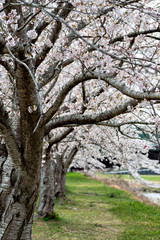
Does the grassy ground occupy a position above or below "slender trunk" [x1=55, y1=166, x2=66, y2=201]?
below

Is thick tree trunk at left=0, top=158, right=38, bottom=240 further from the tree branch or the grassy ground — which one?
the grassy ground

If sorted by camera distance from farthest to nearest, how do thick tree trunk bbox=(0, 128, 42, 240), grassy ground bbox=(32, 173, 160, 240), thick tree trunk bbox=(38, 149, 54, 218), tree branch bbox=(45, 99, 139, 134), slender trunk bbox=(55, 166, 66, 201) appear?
slender trunk bbox=(55, 166, 66, 201)
thick tree trunk bbox=(38, 149, 54, 218)
grassy ground bbox=(32, 173, 160, 240)
thick tree trunk bbox=(0, 128, 42, 240)
tree branch bbox=(45, 99, 139, 134)

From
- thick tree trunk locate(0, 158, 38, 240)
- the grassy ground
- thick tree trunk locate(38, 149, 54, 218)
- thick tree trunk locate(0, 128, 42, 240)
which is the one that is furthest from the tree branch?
thick tree trunk locate(38, 149, 54, 218)

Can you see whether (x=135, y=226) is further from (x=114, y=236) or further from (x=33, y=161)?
(x=33, y=161)

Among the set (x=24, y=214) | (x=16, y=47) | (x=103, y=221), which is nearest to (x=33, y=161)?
(x=24, y=214)

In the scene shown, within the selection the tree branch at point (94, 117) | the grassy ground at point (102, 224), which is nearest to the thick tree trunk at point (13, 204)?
the tree branch at point (94, 117)

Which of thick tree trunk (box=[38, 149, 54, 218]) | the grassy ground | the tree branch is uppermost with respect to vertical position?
the tree branch

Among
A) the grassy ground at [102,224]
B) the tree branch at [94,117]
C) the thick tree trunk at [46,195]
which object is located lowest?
the grassy ground at [102,224]

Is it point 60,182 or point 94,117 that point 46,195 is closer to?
point 60,182

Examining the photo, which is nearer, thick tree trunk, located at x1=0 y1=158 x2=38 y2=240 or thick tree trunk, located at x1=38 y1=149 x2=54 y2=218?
thick tree trunk, located at x1=0 y1=158 x2=38 y2=240

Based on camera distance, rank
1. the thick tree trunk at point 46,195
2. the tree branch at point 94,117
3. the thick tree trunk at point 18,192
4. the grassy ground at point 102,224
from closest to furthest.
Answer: the tree branch at point 94,117 < the thick tree trunk at point 18,192 < the grassy ground at point 102,224 < the thick tree trunk at point 46,195

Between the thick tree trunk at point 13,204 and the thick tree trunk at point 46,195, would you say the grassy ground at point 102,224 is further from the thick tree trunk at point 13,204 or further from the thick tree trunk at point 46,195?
the thick tree trunk at point 13,204

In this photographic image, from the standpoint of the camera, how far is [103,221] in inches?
411

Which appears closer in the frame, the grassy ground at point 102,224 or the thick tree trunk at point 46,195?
the grassy ground at point 102,224
